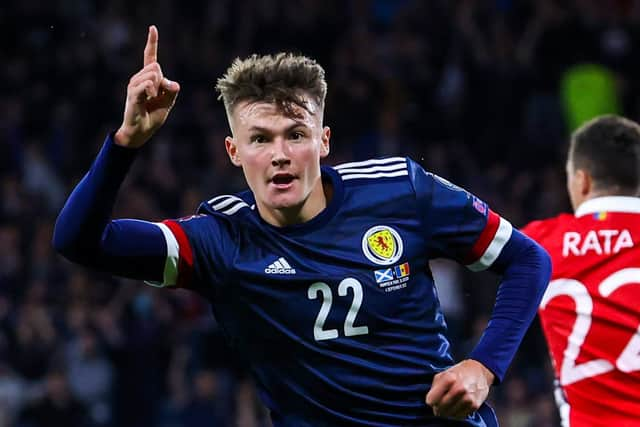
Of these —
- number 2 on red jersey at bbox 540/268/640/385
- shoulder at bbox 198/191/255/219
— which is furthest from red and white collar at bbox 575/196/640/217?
shoulder at bbox 198/191/255/219

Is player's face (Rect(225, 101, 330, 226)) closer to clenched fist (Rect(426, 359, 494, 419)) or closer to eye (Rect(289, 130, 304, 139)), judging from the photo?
eye (Rect(289, 130, 304, 139))

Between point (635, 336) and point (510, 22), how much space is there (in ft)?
28.9

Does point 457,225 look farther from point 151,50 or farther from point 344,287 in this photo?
point 151,50

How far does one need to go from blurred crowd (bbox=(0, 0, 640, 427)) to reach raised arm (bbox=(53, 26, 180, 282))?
6407mm

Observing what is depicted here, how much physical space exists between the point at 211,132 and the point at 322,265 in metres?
8.03

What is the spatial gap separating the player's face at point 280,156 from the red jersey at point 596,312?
1.32 meters

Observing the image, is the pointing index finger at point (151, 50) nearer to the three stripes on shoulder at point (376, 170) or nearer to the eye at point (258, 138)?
the eye at point (258, 138)

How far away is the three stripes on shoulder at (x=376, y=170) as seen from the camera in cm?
369

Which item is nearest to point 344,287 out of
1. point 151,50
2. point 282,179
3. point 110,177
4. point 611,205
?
point 282,179

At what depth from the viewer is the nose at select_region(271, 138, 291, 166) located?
3.50 meters

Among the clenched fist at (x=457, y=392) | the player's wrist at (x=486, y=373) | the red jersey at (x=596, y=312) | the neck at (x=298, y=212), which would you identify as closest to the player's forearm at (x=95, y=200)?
the neck at (x=298, y=212)

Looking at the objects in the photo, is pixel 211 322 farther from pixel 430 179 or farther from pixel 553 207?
pixel 430 179

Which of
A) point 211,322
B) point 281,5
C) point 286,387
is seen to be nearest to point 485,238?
point 286,387

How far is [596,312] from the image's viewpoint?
4383mm
